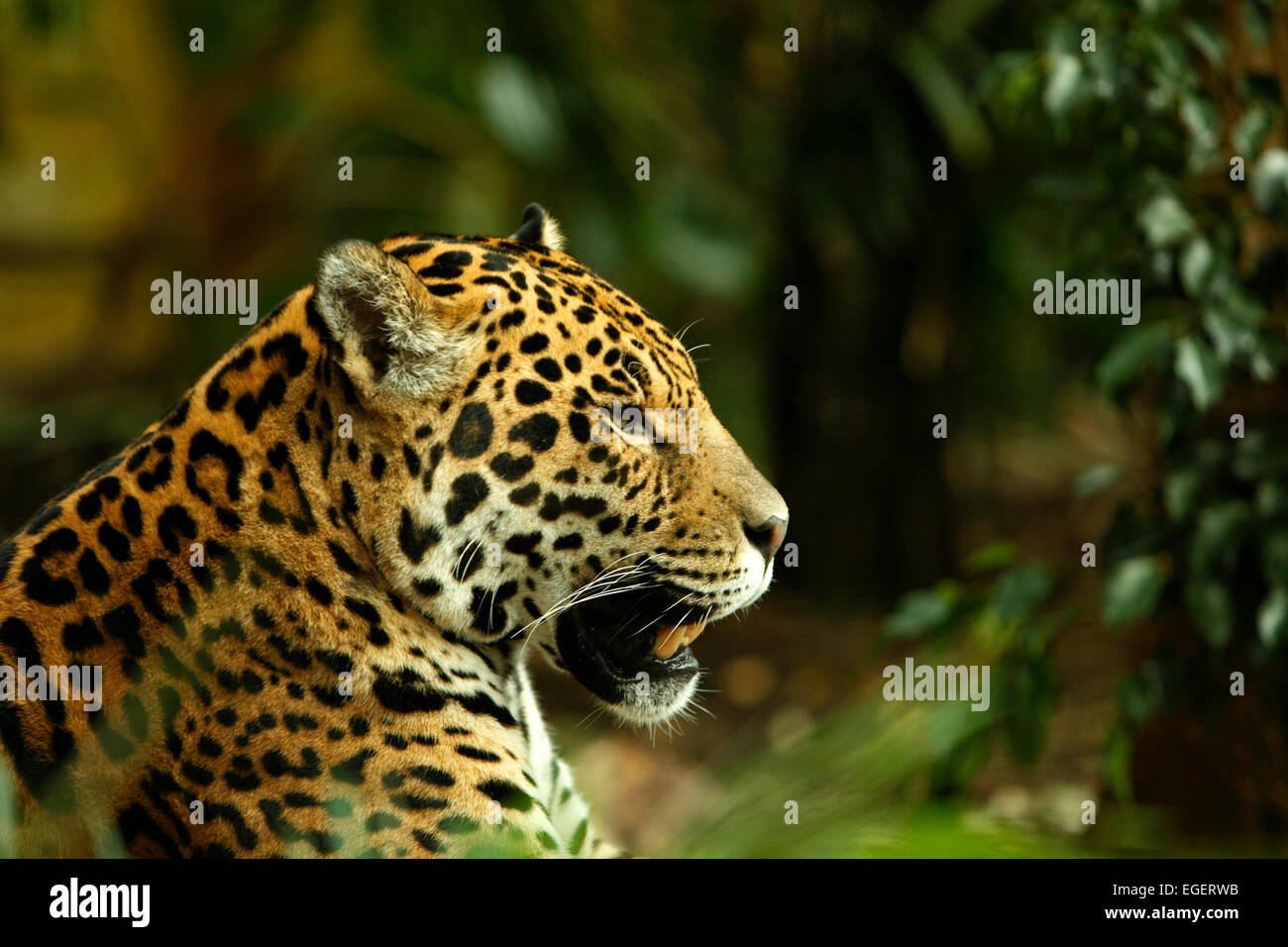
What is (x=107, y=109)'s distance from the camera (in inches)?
661

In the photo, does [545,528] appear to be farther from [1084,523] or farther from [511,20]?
[1084,523]

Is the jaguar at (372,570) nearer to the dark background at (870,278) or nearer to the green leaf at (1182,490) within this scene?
the dark background at (870,278)

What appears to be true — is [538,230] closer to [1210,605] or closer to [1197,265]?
[1197,265]

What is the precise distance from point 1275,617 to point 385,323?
3.53 metres

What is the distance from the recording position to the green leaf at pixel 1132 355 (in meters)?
5.27

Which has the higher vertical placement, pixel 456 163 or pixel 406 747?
pixel 456 163

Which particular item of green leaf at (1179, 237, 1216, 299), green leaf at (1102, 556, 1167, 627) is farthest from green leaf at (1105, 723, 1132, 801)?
green leaf at (1179, 237, 1216, 299)

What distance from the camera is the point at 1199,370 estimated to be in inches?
201

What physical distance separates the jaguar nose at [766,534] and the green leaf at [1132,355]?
1.74 m

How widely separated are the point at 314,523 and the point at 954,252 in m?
7.83

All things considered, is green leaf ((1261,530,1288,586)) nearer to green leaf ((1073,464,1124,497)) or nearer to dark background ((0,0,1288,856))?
dark background ((0,0,1288,856))

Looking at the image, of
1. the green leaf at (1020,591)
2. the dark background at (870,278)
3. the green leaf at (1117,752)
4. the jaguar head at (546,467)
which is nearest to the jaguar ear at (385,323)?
the jaguar head at (546,467)

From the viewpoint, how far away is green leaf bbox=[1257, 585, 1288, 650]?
16.9ft
